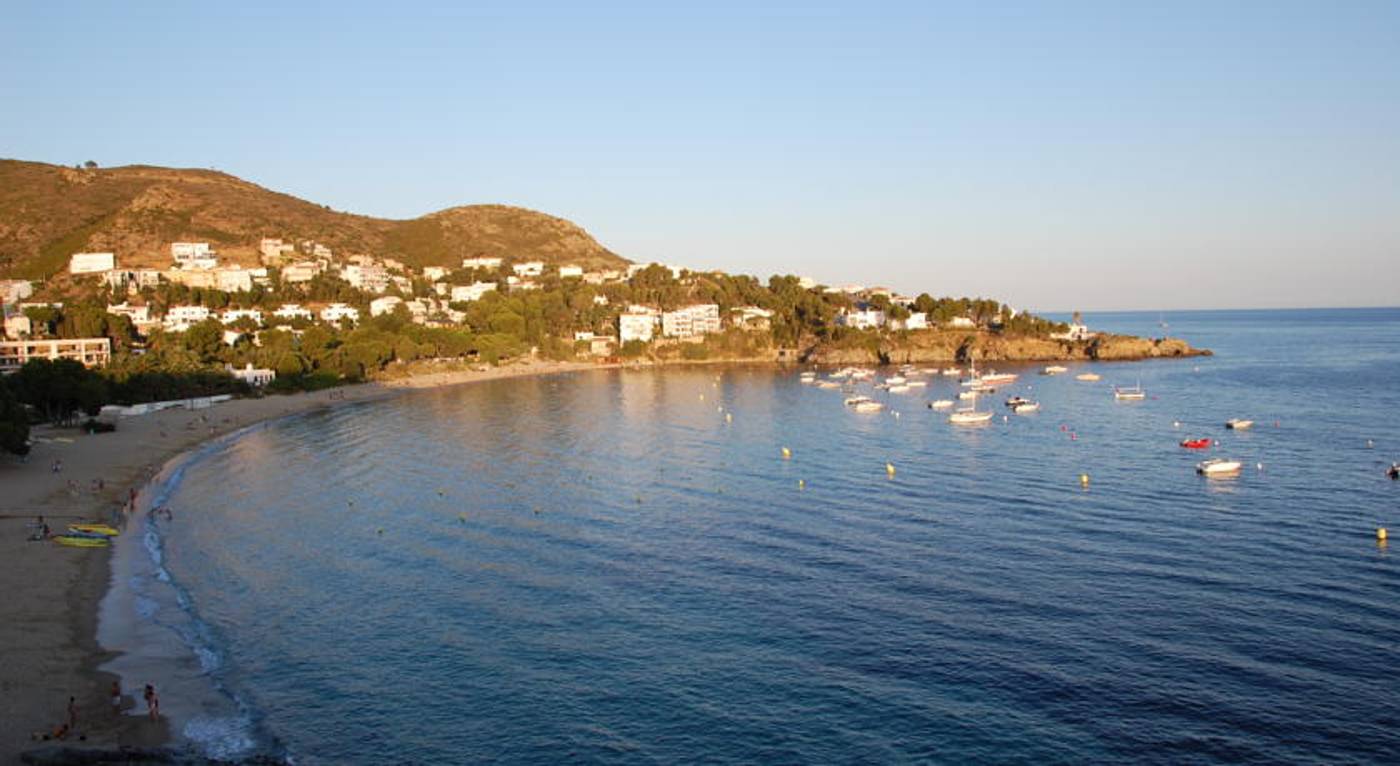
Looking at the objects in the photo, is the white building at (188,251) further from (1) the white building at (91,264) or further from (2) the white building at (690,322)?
(2) the white building at (690,322)

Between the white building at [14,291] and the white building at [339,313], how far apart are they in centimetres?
4178

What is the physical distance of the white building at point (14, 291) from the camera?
5352 inches

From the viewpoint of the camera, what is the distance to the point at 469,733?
22.1 m

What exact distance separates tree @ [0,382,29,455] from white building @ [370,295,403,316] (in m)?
91.9

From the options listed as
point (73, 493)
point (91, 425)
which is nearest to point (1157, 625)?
point (73, 493)

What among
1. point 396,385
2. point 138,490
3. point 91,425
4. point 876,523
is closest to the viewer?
point 876,523

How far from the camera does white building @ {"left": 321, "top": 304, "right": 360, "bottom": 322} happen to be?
483 feet

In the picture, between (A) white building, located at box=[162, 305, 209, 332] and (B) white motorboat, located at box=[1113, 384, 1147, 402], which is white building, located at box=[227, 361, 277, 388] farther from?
(B) white motorboat, located at box=[1113, 384, 1147, 402]

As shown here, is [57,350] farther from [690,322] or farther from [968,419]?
[968,419]

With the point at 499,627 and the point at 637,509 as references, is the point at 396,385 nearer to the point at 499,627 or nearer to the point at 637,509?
the point at 637,509

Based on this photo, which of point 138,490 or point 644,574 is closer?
point 644,574

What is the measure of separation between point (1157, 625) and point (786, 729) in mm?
12973

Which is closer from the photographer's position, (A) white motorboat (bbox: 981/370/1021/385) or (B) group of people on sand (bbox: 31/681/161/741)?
(B) group of people on sand (bbox: 31/681/161/741)

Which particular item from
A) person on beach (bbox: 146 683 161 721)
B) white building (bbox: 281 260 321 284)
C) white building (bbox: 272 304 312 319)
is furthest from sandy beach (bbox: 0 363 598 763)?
white building (bbox: 281 260 321 284)
